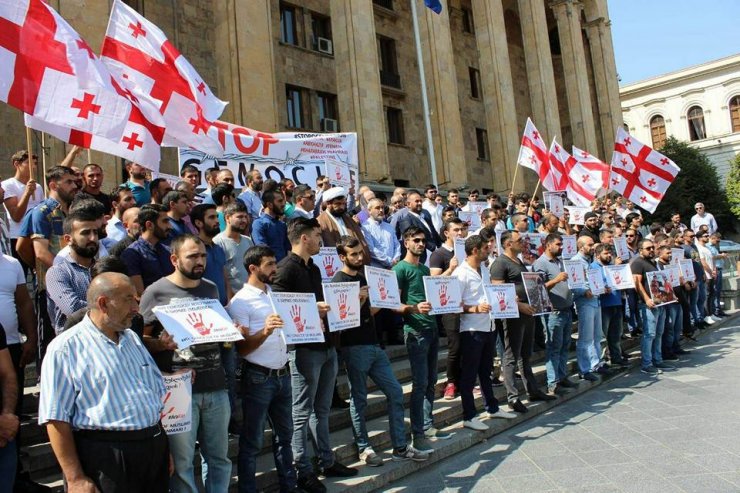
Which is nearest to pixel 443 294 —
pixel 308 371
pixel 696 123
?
pixel 308 371

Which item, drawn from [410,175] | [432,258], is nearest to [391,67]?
[410,175]

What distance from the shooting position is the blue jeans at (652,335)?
33.2 ft

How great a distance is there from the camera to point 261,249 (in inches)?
198

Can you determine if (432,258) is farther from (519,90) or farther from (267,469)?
(519,90)

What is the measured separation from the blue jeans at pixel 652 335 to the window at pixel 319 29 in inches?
633

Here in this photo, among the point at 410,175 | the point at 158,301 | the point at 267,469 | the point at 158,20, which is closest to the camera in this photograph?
the point at 158,301

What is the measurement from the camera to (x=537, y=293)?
26.1ft

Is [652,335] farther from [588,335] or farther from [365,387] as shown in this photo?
[365,387]

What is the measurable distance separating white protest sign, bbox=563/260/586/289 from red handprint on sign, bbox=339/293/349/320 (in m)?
4.34

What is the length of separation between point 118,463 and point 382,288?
3.24 metres

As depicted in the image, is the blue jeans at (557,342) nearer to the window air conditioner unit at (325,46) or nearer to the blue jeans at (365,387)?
the blue jeans at (365,387)

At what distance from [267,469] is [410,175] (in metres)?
21.1

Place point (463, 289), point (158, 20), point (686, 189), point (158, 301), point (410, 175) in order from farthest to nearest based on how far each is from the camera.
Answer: point (686, 189)
point (410, 175)
point (158, 20)
point (463, 289)
point (158, 301)

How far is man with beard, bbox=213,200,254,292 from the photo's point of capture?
243 inches
